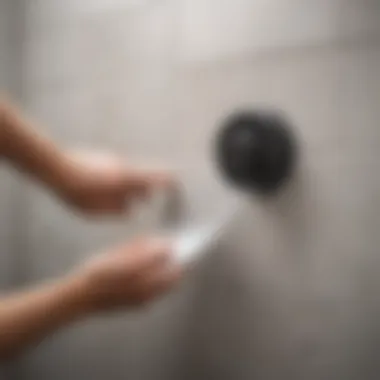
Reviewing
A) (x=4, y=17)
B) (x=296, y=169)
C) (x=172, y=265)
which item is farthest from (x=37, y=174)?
(x=4, y=17)

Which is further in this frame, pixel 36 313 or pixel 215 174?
pixel 215 174

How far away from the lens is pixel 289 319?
→ 0.74 meters

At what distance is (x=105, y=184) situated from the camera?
2.49 ft

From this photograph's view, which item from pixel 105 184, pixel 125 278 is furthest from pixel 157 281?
pixel 105 184

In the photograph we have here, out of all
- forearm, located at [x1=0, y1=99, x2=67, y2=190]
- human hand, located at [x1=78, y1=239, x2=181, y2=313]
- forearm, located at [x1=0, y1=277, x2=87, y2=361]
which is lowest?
forearm, located at [x1=0, y1=277, x2=87, y2=361]

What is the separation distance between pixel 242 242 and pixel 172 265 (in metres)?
0.12

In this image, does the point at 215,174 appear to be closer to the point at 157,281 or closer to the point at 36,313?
the point at 157,281

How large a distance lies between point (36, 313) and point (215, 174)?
310 mm

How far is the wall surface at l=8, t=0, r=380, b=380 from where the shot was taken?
0.70m

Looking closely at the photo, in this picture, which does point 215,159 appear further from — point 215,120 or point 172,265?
point 172,265

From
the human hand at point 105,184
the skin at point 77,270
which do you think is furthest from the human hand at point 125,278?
the human hand at point 105,184

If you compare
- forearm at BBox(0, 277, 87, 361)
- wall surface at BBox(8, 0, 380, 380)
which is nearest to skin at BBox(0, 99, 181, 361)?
forearm at BBox(0, 277, 87, 361)

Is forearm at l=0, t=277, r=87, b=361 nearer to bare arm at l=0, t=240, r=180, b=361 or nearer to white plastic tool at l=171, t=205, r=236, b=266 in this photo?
bare arm at l=0, t=240, r=180, b=361

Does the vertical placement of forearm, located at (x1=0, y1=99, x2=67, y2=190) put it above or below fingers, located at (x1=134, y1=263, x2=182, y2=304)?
above
